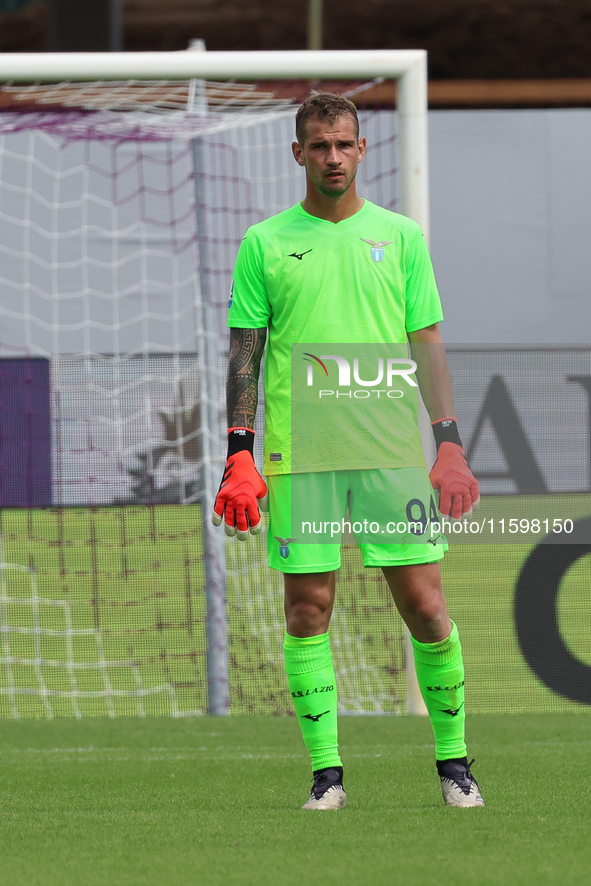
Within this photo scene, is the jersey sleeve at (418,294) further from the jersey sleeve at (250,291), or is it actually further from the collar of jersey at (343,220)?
the jersey sleeve at (250,291)

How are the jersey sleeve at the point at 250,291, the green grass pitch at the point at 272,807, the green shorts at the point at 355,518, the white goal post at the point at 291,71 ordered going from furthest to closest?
the white goal post at the point at 291,71 → the jersey sleeve at the point at 250,291 → the green shorts at the point at 355,518 → the green grass pitch at the point at 272,807

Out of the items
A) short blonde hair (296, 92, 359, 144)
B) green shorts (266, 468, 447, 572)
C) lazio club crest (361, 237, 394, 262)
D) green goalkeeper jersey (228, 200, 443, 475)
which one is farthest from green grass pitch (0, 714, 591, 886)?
short blonde hair (296, 92, 359, 144)

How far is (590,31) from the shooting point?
1348 cm

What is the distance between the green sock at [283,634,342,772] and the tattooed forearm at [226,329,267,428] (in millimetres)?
480

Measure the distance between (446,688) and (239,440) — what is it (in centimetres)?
67

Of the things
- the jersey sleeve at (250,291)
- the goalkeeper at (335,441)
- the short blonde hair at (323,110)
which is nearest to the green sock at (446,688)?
the goalkeeper at (335,441)

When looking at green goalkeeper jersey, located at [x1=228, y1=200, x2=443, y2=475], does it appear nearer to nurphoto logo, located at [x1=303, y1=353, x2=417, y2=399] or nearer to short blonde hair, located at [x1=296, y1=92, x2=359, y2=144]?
nurphoto logo, located at [x1=303, y1=353, x2=417, y2=399]

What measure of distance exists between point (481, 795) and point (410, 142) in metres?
2.20

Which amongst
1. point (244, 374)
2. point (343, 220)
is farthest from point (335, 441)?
point (343, 220)

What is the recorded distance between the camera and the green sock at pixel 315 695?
261cm

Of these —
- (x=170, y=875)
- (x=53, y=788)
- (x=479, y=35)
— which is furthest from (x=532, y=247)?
(x=170, y=875)

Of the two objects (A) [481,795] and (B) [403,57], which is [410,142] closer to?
(B) [403,57]

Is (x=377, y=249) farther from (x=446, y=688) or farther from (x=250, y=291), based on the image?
(x=446, y=688)

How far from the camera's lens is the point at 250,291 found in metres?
2.65
